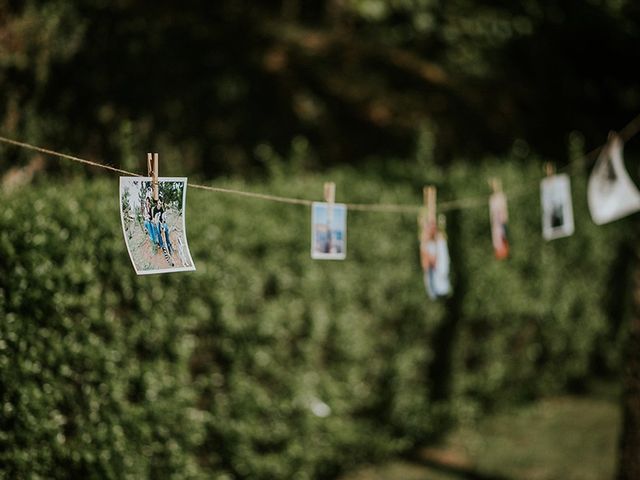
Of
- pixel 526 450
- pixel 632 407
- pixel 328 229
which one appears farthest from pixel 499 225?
pixel 526 450

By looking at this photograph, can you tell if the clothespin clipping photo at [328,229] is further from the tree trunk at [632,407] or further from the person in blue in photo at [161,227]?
the tree trunk at [632,407]

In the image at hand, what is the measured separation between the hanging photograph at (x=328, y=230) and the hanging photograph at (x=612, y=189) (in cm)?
197

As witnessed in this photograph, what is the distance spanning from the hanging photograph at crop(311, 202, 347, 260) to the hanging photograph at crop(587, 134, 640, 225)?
1972 mm

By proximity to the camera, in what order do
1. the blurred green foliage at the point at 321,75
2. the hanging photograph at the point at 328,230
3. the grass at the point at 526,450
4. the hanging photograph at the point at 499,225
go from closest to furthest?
the hanging photograph at the point at 328,230 → the hanging photograph at the point at 499,225 → the grass at the point at 526,450 → the blurred green foliage at the point at 321,75

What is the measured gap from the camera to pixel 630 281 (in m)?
8.02

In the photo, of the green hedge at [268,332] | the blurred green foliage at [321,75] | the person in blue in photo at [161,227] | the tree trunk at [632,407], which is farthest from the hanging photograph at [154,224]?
the blurred green foliage at [321,75]

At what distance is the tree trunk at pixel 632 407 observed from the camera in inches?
179

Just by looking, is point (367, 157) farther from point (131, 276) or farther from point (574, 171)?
point (131, 276)

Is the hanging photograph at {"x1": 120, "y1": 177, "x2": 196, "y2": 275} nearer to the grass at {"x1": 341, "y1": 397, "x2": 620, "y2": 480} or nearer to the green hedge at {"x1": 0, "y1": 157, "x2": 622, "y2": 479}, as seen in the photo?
the green hedge at {"x1": 0, "y1": 157, "x2": 622, "y2": 479}

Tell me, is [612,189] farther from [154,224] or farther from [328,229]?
[154,224]

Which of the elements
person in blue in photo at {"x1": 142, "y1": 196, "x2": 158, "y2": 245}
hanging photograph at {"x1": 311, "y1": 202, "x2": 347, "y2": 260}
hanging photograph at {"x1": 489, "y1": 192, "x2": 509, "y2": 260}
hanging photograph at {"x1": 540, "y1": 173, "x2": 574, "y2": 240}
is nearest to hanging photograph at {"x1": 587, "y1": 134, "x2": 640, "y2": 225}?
hanging photograph at {"x1": 540, "y1": 173, "x2": 574, "y2": 240}

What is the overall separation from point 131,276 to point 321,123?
5.19 m

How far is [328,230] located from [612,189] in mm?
2279

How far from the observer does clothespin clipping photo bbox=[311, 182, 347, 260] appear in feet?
12.2
